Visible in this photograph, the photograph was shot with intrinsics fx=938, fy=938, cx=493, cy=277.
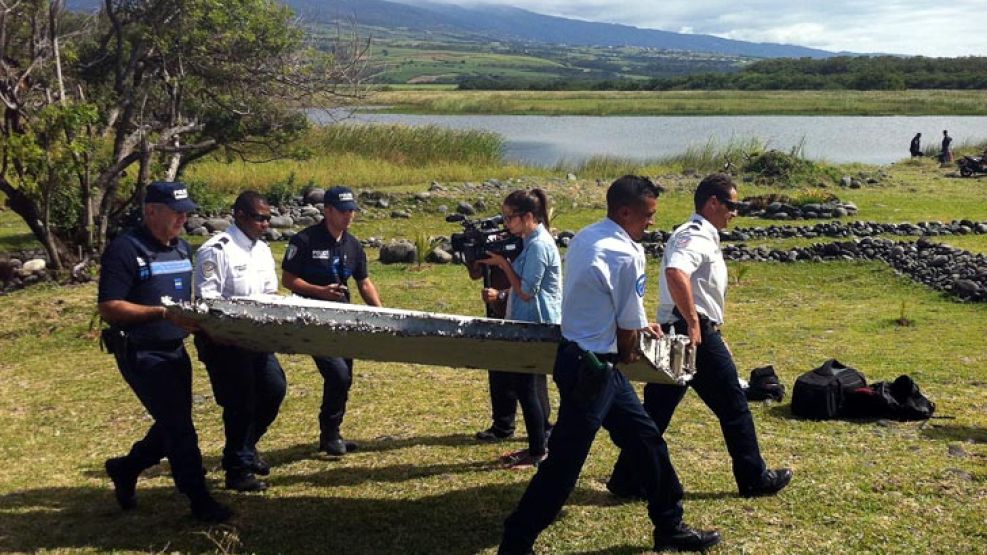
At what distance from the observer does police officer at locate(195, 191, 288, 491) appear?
575 cm

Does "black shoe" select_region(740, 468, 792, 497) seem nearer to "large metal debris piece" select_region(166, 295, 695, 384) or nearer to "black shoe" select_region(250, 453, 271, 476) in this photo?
"large metal debris piece" select_region(166, 295, 695, 384)

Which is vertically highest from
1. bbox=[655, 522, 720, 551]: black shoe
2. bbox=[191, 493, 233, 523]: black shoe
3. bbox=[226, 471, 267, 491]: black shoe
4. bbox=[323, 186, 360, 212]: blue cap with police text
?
bbox=[323, 186, 360, 212]: blue cap with police text

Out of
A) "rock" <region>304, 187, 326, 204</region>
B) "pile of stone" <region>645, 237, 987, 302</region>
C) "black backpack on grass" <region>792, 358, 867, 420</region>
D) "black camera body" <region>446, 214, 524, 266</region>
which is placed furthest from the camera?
"rock" <region>304, 187, 326, 204</region>

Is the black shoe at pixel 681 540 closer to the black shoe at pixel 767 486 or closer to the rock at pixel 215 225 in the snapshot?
the black shoe at pixel 767 486

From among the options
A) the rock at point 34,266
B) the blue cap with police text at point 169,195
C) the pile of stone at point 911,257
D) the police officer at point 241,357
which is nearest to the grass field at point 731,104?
the rock at point 34,266

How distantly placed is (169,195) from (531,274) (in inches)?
92.4

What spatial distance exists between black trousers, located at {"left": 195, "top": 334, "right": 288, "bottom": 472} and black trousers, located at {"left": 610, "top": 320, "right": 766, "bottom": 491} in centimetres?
230

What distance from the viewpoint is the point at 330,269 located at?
6.68 m

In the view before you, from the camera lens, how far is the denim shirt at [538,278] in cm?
627

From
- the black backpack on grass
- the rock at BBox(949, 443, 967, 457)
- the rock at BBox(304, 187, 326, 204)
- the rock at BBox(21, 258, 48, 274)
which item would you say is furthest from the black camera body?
the rock at BBox(304, 187, 326, 204)

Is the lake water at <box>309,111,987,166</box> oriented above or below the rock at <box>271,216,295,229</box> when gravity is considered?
above

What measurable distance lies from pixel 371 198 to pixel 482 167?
7.97 m

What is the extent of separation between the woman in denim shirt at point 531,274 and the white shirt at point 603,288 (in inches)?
59.2

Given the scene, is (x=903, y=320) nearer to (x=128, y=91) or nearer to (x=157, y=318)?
(x=157, y=318)
